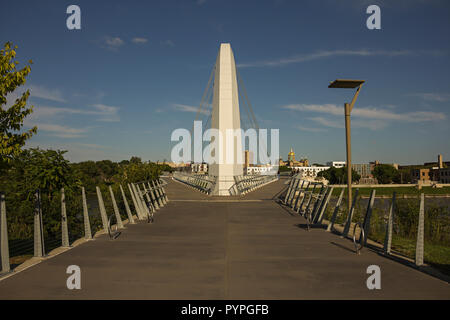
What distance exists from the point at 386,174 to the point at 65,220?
422 feet

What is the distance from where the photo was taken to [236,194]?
21.6 meters

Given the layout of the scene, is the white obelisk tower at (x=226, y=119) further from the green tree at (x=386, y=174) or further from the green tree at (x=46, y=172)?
the green tree at (x=386, y=174)

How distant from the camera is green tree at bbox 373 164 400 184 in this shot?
123 m

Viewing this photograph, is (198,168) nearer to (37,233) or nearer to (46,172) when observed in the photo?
(46,172)

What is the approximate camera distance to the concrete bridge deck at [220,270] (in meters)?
4.29

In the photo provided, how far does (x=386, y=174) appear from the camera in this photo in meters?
122

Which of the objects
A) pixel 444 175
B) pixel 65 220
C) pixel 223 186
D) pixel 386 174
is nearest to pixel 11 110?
pixel 65 220

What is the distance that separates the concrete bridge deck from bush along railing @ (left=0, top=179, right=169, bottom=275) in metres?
0.38

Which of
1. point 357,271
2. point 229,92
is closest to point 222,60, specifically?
point 229,92

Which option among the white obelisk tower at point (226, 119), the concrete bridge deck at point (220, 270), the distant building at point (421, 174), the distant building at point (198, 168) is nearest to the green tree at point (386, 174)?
the distant building at point (421, 174)

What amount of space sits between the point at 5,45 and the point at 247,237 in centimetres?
662

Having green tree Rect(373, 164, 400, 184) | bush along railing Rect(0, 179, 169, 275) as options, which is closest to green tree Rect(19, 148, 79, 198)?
bush along railing Rect(0, 179, 169, 275)
